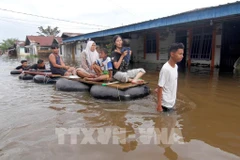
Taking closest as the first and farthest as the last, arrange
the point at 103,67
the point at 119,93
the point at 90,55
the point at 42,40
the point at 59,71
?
1. the point at 119,93
2. the point at 103,67
3. the point at 90,55
4. the point at 59,71
5. the point at 42,40

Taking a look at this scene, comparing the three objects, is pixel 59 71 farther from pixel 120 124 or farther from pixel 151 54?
pixel 151 54

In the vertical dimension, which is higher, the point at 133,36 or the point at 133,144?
the point at 133,36

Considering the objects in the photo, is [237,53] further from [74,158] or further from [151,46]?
[74,158]

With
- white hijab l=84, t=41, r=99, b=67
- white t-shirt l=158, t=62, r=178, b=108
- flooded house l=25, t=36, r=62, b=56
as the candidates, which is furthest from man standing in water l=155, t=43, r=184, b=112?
flooded house l=25, t=36, r=62, b=56

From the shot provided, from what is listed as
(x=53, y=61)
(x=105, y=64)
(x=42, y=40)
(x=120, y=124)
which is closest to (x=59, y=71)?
(x=53, y=61)

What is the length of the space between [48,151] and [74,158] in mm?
399

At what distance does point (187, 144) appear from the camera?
2580 millimetres

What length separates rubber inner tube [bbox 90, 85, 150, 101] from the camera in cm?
467

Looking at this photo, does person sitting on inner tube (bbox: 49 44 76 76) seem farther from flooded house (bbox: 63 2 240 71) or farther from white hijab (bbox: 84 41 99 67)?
flooded house (bbox: 63 2 240 71)

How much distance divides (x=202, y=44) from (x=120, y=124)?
10253 mm

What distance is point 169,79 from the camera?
3.20m

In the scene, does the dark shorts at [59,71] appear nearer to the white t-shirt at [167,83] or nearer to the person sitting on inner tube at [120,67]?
the person sitting on inner tube at [120,67]

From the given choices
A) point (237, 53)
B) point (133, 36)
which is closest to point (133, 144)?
point (237, 53)

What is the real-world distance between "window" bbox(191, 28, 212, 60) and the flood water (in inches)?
265
